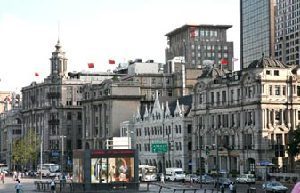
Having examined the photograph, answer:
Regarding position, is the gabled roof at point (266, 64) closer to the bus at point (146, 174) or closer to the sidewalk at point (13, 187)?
the bus at point (146, 174)

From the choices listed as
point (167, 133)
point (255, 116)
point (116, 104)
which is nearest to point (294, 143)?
point (255, 116)

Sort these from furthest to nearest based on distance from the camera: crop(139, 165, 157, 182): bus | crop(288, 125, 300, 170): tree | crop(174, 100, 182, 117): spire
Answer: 1. crop(174, 100, 182, 117): spire
2. crop(139, 165, 157, 182): bus
3. crop(288, 125, 300, 170): tree

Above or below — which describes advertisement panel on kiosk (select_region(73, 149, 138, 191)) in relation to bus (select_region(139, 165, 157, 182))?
above

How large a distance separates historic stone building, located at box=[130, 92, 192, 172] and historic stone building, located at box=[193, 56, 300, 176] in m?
9.17

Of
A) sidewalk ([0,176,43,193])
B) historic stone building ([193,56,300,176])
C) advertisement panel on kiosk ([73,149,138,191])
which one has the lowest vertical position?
sidewalk ([0,176,43,193])

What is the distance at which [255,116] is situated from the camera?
129m

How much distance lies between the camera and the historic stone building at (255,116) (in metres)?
128

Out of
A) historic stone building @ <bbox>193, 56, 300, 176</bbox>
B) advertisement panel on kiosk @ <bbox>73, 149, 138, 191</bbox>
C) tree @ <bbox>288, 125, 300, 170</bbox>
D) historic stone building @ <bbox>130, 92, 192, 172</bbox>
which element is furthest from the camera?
historic stone building @ <bbox>130, 92, 192, 172</bbox>

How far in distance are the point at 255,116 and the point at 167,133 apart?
30852mm

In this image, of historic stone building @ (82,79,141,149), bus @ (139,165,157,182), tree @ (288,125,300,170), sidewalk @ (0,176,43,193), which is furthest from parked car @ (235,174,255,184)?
historic stone building @ (82,79,141,149)

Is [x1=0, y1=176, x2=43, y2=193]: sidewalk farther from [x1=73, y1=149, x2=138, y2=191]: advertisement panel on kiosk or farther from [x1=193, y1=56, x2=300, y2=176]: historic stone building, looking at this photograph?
[x1=193, y1=56, x2=300, y2=176]: historic stone building

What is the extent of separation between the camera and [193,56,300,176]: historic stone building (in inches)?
5039

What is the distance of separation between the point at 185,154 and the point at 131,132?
1022 inches

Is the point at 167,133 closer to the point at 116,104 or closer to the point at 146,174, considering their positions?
the point at 146,174
